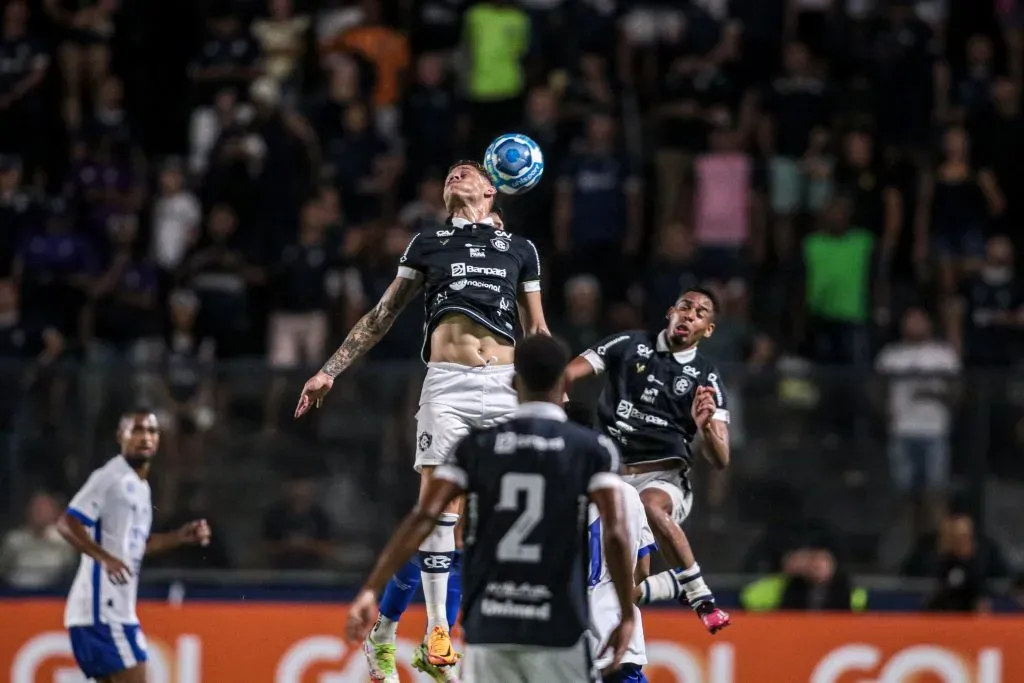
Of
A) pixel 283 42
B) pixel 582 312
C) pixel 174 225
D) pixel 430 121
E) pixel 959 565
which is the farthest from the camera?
pixel 283 42

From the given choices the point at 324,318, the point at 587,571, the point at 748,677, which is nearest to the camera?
the point at 587,571

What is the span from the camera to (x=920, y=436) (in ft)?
51.6

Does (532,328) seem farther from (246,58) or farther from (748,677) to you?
(246,58)

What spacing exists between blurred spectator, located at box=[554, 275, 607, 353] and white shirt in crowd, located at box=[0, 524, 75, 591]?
460cm

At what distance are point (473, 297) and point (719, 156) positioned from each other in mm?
8074

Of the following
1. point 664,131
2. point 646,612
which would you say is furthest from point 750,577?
point 664,131

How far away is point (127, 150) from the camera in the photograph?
19.0m

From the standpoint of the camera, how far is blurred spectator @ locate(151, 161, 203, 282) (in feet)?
60.0

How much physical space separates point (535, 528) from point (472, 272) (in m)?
2.49

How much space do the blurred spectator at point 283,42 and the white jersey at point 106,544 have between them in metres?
7.77

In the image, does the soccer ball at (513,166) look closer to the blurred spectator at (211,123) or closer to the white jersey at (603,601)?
the white jersey at (603,601)

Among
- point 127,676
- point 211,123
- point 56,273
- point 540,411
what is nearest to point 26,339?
point 56,273

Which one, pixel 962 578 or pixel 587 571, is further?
pixel 962 578

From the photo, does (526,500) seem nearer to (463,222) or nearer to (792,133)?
(463,222)
